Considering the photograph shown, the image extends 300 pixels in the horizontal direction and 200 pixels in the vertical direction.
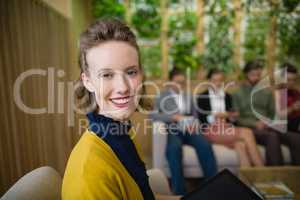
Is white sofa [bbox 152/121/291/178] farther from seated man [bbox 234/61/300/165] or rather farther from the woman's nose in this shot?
the woman's nose

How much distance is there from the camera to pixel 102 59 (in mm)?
740

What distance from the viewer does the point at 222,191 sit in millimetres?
1032

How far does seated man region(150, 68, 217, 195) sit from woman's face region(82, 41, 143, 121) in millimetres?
1424

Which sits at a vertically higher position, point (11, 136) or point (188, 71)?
point (188, 71)

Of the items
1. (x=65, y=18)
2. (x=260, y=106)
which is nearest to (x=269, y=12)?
(x=260, y=106)

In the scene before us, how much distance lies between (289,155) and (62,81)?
197 centimetres

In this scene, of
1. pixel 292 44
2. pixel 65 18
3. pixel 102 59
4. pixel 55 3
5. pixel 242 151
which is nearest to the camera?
pixel 102 59

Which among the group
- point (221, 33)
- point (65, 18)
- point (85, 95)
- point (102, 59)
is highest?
point (221, 33)

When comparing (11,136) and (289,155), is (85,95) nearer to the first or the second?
(11,136)

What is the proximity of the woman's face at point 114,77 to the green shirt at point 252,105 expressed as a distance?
6.18ft

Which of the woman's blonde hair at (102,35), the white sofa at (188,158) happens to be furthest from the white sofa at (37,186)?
the white sofa at (188,158)

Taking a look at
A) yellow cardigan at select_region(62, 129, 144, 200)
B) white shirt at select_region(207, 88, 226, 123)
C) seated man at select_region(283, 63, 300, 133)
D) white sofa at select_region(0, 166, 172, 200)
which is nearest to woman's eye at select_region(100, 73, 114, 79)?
yellow cardigan at select_region(62, 129, 144, 200)

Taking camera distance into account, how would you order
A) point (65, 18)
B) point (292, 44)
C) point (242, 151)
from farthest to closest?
1. point (292, 44)
2. point (242, 151)
3. point (65, 18)

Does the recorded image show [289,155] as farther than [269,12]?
No
